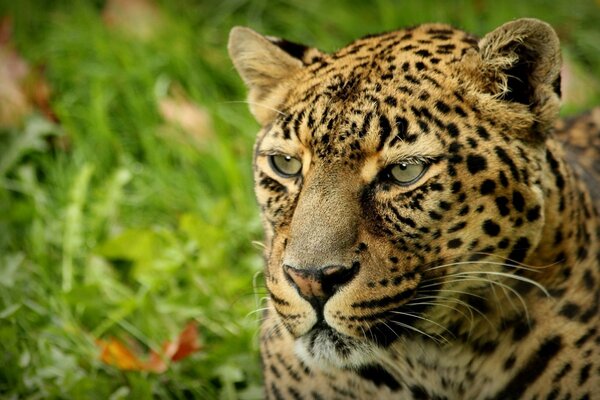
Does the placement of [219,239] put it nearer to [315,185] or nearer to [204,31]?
[315,185]

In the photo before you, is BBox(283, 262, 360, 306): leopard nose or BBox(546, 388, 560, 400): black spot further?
BBox(546, 388, 560, 400): black spot

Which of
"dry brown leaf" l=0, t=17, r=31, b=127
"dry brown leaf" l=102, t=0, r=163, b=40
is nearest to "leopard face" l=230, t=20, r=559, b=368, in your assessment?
"dry brown leaf" l=0, t=17, r=31, b=127

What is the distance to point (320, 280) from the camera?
347 centimetres

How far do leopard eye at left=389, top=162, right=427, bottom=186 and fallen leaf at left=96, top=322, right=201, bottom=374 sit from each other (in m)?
1.89

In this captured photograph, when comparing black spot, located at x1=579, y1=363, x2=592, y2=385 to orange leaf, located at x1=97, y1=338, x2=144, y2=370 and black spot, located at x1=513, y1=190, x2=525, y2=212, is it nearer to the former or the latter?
black spot, located at x1=513, y1=190, x2=525, y2=212

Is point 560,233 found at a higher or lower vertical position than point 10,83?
higher

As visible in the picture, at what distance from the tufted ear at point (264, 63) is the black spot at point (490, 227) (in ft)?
3.51

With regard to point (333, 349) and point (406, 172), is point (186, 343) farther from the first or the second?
point (406, 172)

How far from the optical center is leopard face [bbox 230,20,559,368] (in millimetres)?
3580

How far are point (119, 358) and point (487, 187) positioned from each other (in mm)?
2332

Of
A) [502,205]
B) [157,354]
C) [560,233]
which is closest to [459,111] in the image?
[502,205]

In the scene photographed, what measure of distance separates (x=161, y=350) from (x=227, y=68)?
2995 mm

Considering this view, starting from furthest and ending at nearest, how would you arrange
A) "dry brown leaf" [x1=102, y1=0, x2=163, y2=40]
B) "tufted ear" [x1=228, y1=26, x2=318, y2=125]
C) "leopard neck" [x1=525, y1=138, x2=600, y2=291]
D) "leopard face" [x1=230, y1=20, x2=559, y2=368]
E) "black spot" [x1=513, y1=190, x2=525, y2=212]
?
"dry brown leaf" [x1=102, y1=0, x2=163, y2=40], "tufted ear" [x1=228, y1=26, x2=318, y2=125], "leopard neck" [x1=525, y1=138, x2=600, y2=291], "black spot" [x1=513, y1=190, x2=525, y2=212], "leopard face" [x1=230, y1=20, x2=559, y2=368]

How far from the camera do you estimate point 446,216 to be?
3686 millimetres
